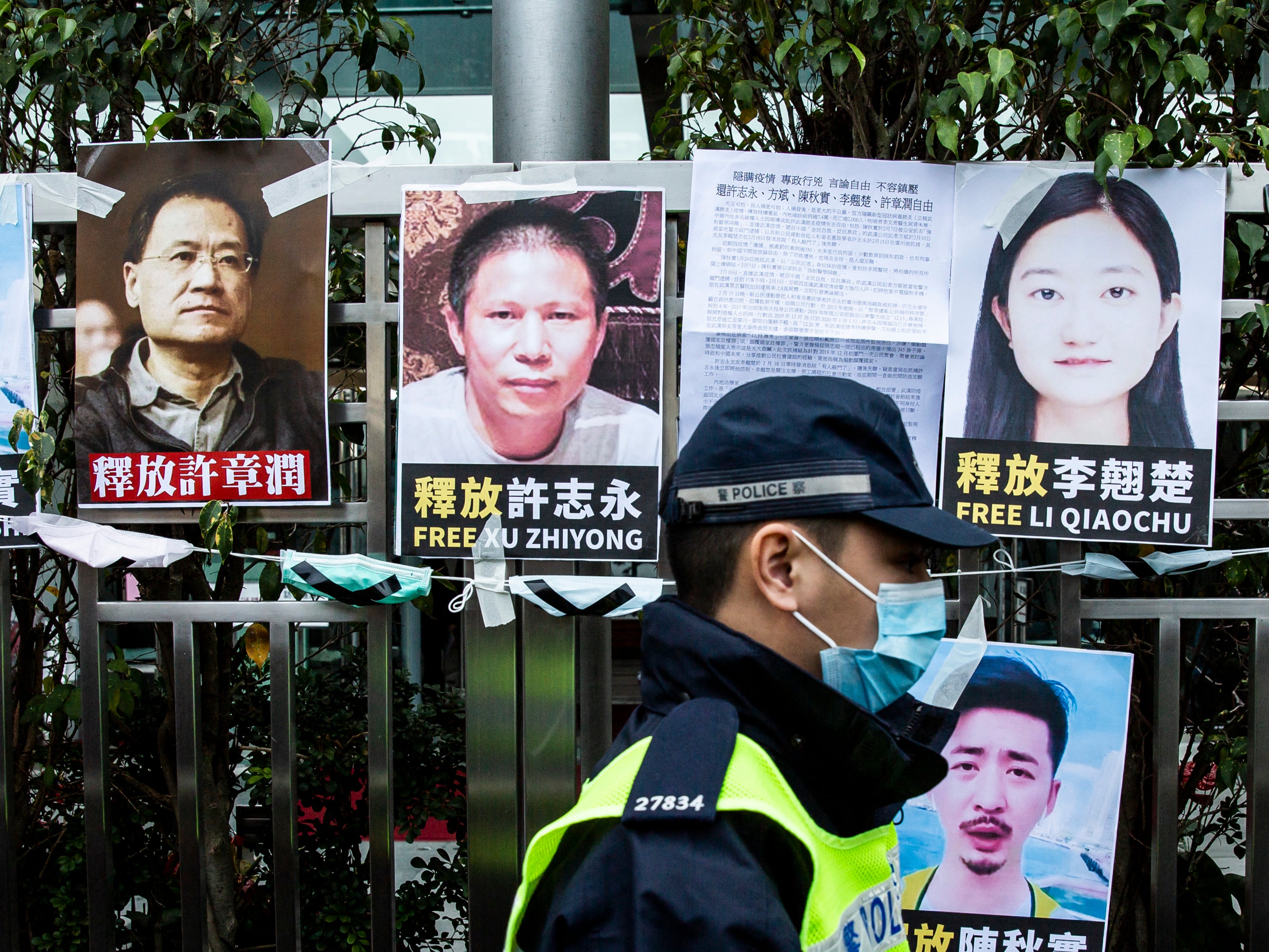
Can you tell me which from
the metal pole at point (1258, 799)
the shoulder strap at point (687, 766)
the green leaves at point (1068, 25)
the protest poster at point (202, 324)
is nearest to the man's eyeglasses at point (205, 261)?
the protest poster at point (202, 324)

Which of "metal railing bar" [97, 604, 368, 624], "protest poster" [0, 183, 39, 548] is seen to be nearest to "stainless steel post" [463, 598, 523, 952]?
"metal railing bar" [97, 604, 368, 624]

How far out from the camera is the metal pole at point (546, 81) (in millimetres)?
2973

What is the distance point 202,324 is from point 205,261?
162 millimetres

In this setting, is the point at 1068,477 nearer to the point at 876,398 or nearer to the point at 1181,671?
the point at 1181,671

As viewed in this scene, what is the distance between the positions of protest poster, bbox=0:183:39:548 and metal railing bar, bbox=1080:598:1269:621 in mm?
2726

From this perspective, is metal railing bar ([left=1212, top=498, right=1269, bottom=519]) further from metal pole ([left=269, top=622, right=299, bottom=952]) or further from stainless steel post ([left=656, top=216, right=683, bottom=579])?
metal pole ([left=269, top=622, right=299, bottom=952])

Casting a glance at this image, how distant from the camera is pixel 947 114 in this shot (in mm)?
2627

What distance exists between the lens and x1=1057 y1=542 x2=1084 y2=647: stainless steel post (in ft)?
8.72

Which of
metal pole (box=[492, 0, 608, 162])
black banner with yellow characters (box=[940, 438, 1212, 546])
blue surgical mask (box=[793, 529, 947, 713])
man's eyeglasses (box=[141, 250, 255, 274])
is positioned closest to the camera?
blue surgical mask (box=[793, 529, 947, 713])

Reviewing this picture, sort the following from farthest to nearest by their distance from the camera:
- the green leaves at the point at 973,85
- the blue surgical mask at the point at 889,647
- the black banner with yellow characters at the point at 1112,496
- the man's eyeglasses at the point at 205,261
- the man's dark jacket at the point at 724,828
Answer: the man's eyeglasses at the point at 205,261, the black banner with yellow characters at the point at 1112,496, the green leaves at the point at 973,85, the blue surgical mask at the point at 889,647, the man's dark jacket at the point at 724,828

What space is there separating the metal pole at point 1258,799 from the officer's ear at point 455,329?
210 centimetres

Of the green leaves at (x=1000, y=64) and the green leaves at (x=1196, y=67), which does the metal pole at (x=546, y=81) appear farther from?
the green leaves at (x=1196, y=67)


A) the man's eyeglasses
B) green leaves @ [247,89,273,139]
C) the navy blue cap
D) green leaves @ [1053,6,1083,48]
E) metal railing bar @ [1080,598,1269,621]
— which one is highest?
green leaves @ [1053,6,1083,48]

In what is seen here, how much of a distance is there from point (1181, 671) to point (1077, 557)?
0.53 meters
